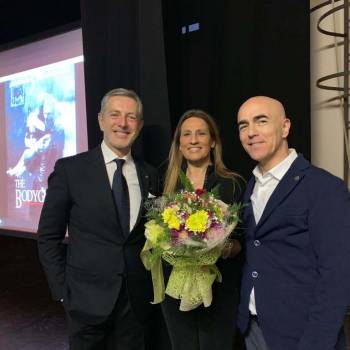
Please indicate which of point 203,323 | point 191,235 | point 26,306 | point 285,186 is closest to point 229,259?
point 203,323

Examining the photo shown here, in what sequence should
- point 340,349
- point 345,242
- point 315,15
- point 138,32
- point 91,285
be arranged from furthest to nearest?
point 138,32 → point 315,15 → point 91,285 → point 340,349 → point 345,242

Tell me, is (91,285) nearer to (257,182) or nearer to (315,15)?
(257,182)

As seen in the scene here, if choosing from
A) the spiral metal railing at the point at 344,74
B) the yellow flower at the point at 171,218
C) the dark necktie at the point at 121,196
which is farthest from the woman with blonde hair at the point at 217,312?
the spiral metal railing at the point at 344,74

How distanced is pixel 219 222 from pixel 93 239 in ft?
2.35

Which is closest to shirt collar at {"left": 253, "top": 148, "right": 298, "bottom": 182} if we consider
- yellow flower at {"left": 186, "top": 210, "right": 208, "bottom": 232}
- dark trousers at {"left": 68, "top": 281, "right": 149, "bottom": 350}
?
yellow flower at {"left": 186, "top": 210, "right": 208, "bottom": 232}

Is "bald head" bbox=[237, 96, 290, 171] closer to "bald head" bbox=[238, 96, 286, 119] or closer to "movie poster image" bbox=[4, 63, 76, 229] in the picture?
"bald head" bbox=[238, 96, 286, 119]

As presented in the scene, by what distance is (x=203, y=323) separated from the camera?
1.69 m

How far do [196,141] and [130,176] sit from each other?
1.30 feet

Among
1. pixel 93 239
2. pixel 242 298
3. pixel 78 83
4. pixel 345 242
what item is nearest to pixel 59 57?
pixel 78 83

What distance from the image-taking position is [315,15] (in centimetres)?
221

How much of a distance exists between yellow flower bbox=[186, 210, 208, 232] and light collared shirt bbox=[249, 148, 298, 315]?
0.22 m

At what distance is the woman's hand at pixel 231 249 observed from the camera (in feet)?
4.93

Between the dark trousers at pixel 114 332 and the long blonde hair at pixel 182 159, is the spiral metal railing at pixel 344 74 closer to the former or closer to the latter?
the long blonde hair at pixel 182 159

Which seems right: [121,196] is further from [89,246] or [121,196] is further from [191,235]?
[191,235]
